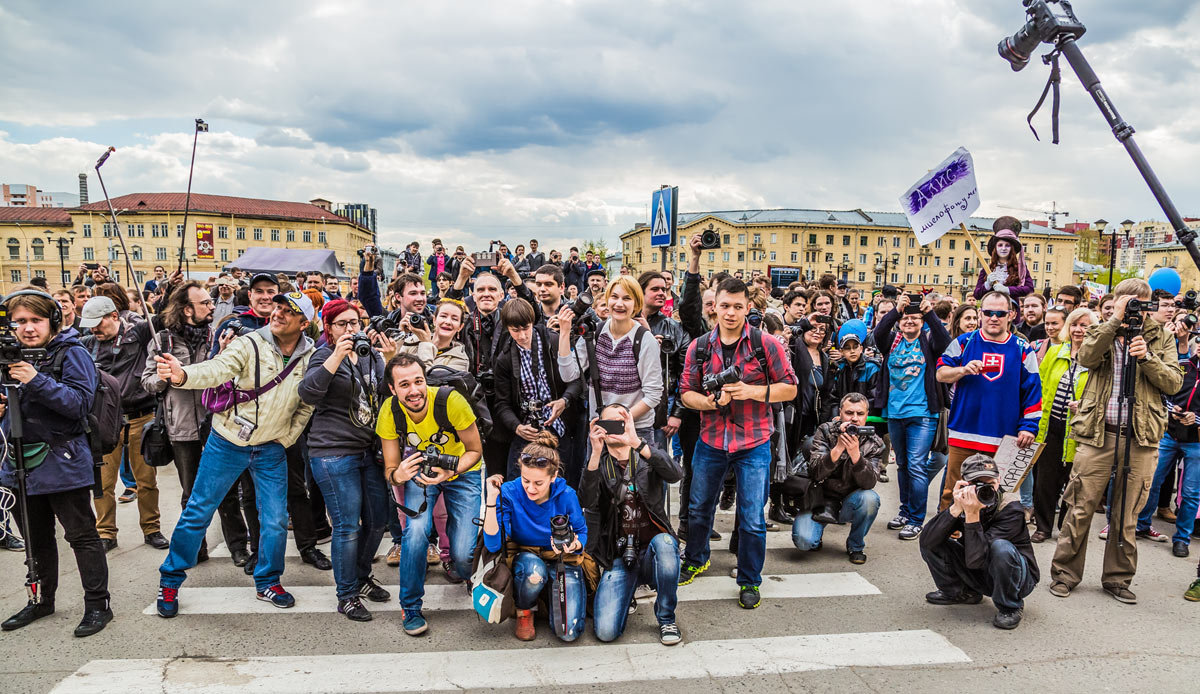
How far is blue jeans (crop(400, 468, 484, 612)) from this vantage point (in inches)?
155

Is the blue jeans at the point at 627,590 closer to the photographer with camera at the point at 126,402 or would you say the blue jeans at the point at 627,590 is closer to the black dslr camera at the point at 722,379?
the black dslr camera at the point at 722,379

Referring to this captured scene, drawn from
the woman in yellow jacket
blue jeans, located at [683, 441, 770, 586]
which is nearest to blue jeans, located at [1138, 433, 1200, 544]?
the woman in yellow jacket

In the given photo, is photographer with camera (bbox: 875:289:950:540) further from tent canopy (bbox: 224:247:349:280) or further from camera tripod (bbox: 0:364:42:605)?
tent canopy (bbox: 224:247:349:280)

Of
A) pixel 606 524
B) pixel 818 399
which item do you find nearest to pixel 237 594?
pixel 606 524

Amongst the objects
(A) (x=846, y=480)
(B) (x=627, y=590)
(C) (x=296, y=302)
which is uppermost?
(C) (x=296, y=302)

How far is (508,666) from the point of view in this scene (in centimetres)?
357

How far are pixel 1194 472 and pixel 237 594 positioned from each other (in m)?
7.47

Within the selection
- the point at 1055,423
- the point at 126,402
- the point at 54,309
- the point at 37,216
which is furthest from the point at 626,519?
the point at 37,216

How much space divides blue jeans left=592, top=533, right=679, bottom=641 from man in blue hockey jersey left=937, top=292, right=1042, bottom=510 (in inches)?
103

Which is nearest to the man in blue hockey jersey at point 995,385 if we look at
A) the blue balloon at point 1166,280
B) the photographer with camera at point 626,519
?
the blue balloon at point 1166,280

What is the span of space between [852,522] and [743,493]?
4.52ft

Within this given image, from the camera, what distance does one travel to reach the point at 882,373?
6020 millimetres

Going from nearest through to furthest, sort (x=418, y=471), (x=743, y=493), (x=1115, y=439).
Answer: (x=418, y=471) < (x=743, y=493) < (x=1115, y=439)

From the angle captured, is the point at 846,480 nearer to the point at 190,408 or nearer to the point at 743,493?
the point at 743,493
